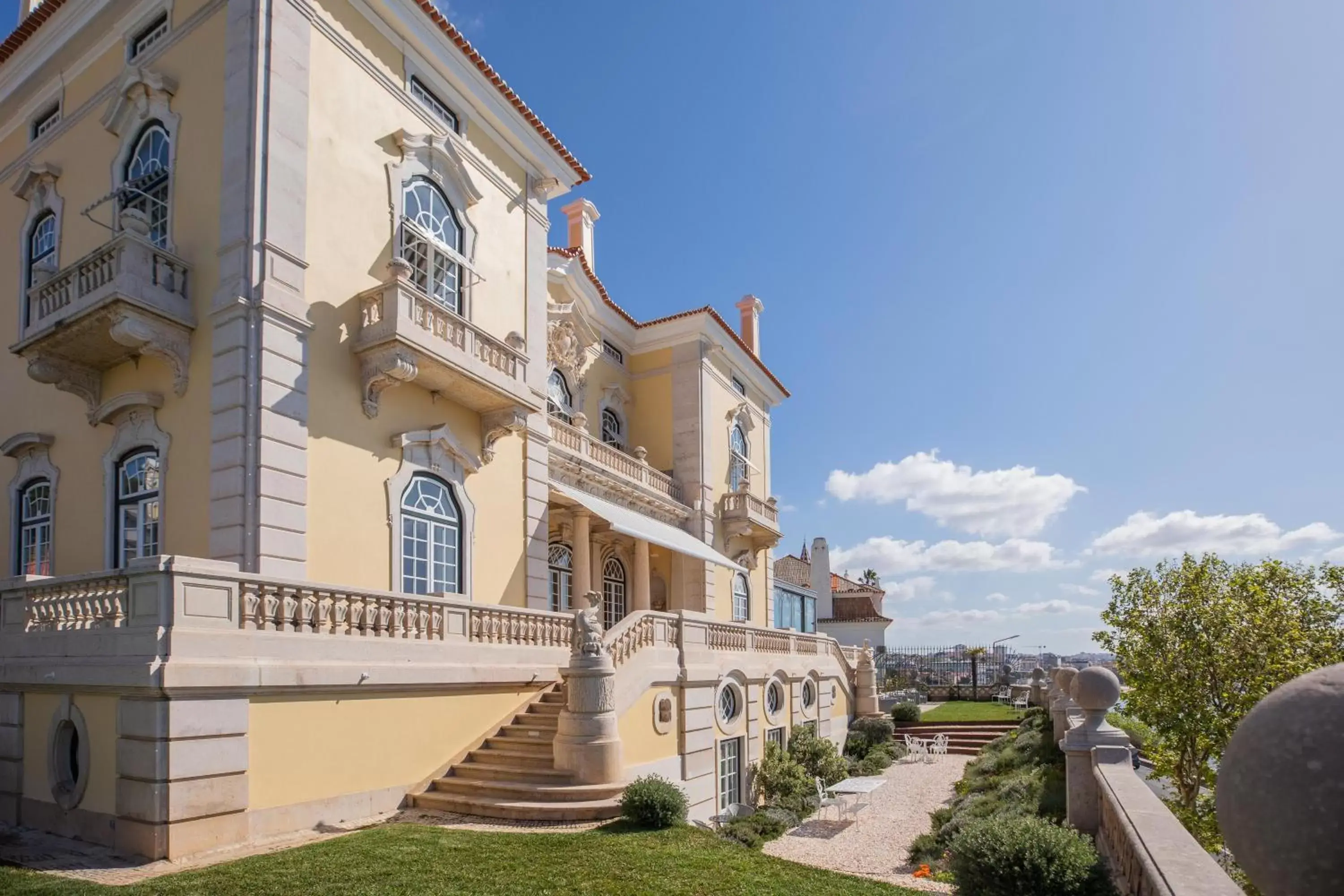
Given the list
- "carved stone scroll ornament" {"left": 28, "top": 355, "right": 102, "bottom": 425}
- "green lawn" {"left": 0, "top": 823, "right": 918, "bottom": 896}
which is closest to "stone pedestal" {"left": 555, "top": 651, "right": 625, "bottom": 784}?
"green lawn" {"left": 0, "top": 823, "right": 918, "bottom": 896}

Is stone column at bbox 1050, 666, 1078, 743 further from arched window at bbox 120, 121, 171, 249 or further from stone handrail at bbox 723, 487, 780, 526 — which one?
arched window at bbox 120, 121, 171, 249

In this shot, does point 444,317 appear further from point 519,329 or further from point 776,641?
point 776,641

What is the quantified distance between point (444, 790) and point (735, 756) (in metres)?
7.94

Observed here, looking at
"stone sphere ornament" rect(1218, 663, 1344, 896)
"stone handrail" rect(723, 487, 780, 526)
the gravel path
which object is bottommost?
the gravel path

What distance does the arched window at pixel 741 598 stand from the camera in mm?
28594

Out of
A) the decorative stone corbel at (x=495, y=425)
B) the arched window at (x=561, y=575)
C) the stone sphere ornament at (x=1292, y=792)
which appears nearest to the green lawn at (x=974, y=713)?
the arched window at (x=561, y=575)

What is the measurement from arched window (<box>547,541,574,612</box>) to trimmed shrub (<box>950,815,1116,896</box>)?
47.7 ft

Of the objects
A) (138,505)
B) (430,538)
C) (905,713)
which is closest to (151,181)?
(138,505)

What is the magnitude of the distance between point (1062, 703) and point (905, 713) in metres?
16.6

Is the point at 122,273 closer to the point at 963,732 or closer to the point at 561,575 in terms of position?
the point at 561,575

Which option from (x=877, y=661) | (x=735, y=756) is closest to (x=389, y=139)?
(x=735, y=756)

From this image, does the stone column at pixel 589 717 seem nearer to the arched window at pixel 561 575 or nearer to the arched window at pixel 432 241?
the arched window at pixel 432 241

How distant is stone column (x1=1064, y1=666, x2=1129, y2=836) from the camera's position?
8.74 meters

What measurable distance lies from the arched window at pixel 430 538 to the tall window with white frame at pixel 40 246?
7642 millimetres
